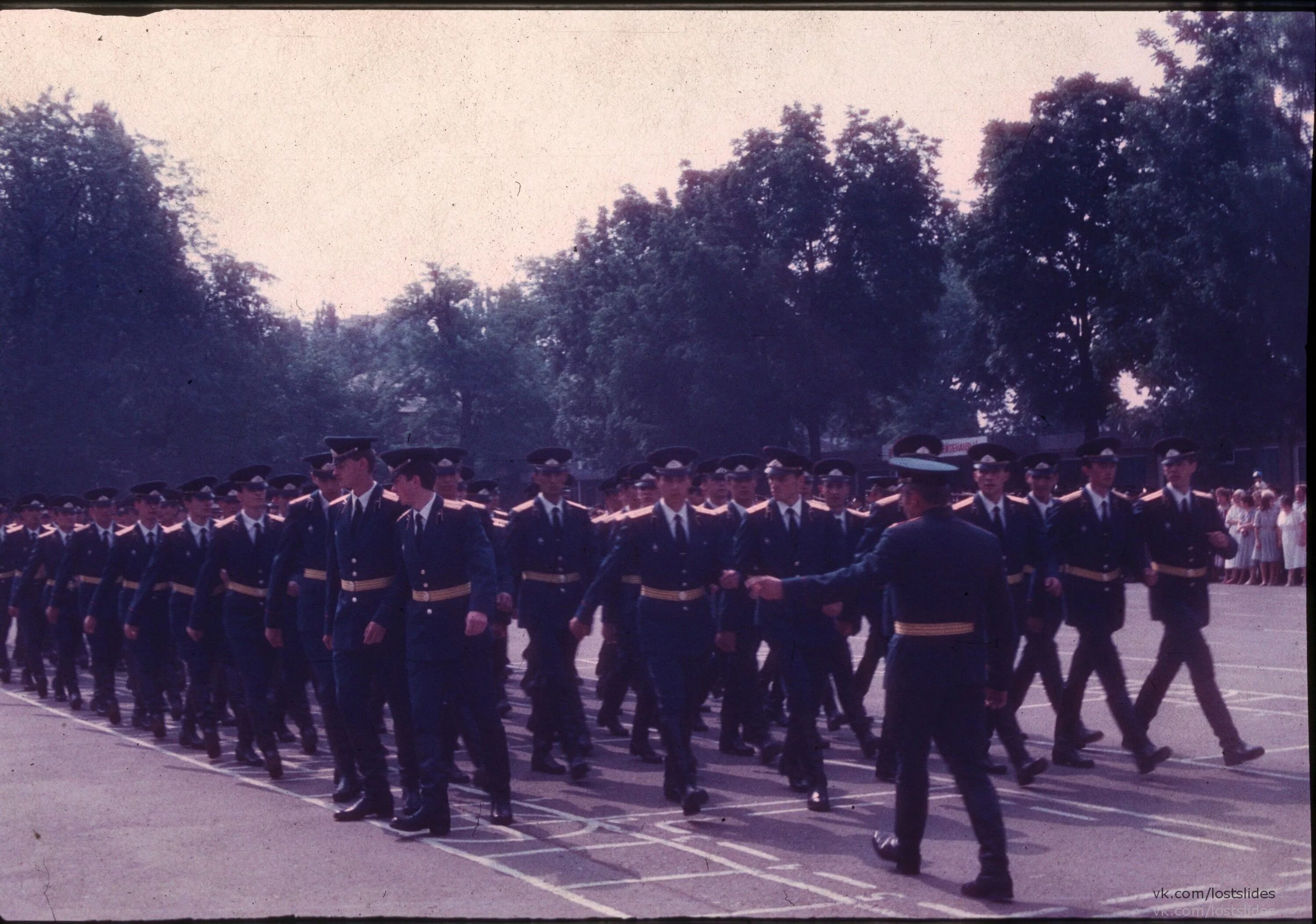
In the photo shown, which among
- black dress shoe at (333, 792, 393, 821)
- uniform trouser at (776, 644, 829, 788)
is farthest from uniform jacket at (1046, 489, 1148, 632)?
black dress shoe at (333, 792, 393, 821)

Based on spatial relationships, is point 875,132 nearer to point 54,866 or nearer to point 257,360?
point 257,360

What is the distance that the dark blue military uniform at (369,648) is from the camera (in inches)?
380

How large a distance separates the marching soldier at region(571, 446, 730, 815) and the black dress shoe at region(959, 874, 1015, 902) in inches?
100

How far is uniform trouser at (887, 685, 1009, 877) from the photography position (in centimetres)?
747

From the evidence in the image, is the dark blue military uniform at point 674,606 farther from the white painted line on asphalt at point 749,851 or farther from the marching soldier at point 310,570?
the marching soldier at point 310,570

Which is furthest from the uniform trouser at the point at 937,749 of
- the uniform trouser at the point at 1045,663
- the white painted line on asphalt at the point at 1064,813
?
the uniform trouser at the point at 1045,663

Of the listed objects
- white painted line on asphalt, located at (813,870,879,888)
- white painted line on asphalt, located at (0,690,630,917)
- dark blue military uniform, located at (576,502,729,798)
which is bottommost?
white painted line on asphalt, located at (0,690,630,917)

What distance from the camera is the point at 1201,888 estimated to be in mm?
7230

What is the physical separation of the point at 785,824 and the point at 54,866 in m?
4.07

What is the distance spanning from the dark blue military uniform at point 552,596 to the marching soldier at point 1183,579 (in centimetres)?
411

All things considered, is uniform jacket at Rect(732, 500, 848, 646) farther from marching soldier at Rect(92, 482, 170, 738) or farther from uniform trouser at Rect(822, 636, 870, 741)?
marching soldier at Rect(92, 482, 170, 738)

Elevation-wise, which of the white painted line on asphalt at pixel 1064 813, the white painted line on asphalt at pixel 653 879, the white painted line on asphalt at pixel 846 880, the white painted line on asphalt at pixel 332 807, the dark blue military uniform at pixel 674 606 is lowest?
the white painted line on asphalt at pixel 332 807

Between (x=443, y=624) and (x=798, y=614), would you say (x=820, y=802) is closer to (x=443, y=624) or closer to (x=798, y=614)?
(x=798, y=614)

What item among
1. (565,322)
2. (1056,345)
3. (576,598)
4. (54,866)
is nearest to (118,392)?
(565,322)
